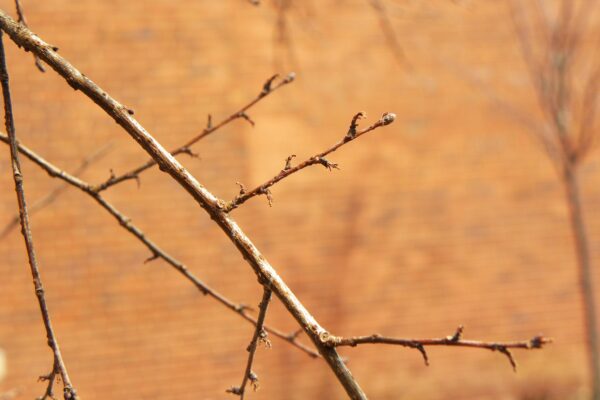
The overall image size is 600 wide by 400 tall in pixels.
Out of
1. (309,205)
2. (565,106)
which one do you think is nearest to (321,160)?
(565,106)

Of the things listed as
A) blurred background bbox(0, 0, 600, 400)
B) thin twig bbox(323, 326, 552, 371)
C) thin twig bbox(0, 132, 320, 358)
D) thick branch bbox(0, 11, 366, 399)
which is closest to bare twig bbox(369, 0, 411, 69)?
blurred background bbox(0, 0, 600, 400)

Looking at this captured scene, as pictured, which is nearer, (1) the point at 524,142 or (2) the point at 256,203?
(2) the point at 256,203

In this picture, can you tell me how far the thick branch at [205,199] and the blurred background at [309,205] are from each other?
156 inches

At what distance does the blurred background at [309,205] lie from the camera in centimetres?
543

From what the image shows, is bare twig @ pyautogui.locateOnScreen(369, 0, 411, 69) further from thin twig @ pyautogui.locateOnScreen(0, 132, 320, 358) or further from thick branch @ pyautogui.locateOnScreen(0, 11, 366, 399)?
thick branch @ pyautogui.locateOnScreen(0, 11, 366, 399)

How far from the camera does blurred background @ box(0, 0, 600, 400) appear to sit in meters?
5.43

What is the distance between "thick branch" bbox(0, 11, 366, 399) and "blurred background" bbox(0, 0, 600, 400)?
3.96m

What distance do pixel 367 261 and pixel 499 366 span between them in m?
1.43

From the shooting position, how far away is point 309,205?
5.98m

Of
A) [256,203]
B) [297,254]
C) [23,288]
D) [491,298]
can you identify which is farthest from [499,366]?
[23,288]

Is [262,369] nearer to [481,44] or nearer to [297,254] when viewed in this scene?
[297,254]

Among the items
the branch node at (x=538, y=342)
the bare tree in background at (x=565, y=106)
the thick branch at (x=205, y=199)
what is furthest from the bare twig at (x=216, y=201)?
the bare tree in background at (x=565, y=106)

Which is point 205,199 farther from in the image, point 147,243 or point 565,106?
point 565,106

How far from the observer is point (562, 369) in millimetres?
6625
